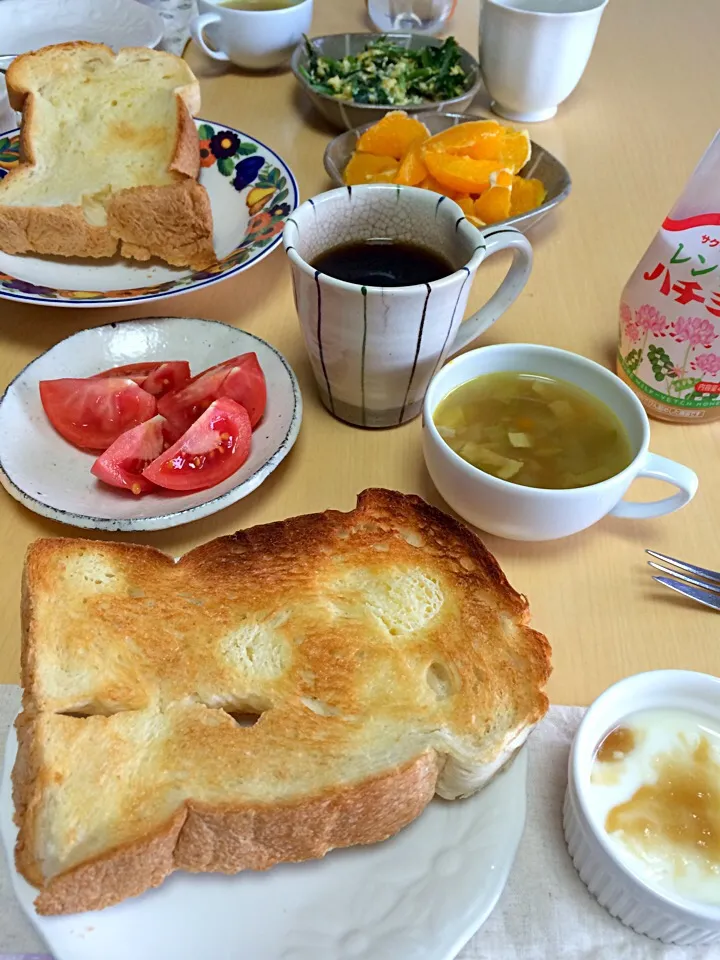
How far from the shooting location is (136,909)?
63 centimetres

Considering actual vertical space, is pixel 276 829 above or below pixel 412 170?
below

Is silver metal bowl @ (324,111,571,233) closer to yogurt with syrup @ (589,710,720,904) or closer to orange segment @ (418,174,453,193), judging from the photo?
orange segment @ (418,174,453,193)

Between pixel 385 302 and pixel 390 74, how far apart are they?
104 centimetres

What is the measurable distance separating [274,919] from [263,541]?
389 millimetres

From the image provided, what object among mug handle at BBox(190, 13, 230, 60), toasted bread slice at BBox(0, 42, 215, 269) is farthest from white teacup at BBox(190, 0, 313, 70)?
toasted bread slice at BBox(0, 42, 215, 269)

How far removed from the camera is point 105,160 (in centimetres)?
140

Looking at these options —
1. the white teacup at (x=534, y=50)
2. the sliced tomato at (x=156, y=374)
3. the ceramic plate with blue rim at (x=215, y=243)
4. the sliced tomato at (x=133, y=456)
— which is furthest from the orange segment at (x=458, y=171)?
the sliced tomato at (x=133, y=456)

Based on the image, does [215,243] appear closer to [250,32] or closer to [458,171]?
[458,171]

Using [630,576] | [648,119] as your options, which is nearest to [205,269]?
[630,576]

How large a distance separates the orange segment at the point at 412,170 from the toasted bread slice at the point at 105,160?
0.35 metres

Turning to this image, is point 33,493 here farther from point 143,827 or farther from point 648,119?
point 648,119

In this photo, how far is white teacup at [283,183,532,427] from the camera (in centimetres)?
92

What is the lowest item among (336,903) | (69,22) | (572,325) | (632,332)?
(336,903)

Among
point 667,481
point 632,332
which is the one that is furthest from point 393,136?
point 667,481
